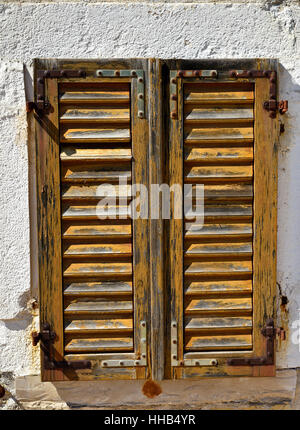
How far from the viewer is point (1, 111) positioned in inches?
83.7

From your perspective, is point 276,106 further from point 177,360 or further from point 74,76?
point 177,360

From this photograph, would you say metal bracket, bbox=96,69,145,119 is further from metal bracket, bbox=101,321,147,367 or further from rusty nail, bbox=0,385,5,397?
rusty nail, bbox=0,385,5,397

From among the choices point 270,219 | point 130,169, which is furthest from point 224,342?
point 130,169

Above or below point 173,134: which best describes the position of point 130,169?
below

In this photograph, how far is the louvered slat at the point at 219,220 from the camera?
6.68 feet

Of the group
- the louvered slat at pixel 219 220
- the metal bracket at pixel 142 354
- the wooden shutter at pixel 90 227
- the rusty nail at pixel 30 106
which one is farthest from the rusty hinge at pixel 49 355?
the rusty nail at pixel 30 106

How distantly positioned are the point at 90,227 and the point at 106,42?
2.99ft

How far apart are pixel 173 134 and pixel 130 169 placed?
0.26 metres

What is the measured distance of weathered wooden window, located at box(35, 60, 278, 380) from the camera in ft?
6.61

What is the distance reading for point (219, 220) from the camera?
6.81ft

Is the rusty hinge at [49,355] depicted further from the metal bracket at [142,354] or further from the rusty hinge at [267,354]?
the rusty hinge at [267,354]

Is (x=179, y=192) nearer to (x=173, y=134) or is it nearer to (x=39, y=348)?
(x=173, y=134)

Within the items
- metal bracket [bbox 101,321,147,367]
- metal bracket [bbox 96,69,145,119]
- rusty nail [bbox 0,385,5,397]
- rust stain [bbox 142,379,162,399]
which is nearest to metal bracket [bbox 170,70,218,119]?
metal bracket [bbox 96,69,145,119]

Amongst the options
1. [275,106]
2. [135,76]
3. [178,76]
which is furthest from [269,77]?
[135,76]
